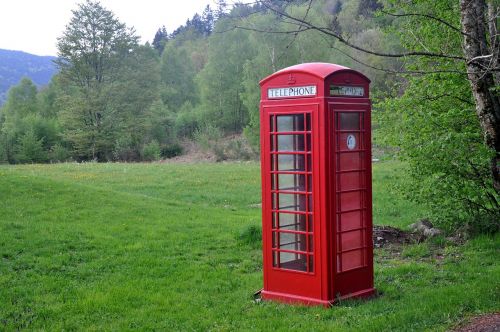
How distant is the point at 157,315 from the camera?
635 centimetres

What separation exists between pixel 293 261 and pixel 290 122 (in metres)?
1.66

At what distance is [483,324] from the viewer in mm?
5219

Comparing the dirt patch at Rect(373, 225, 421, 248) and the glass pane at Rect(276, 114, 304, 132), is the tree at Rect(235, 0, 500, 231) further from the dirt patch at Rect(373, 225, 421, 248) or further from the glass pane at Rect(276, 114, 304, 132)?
the glass pane at Rect(276, 114, 304, 132)

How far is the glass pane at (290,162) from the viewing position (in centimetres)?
657

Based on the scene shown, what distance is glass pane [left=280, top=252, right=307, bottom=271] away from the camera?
262 inches

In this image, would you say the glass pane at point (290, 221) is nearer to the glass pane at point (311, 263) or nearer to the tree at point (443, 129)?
the glass pane at point (311, 263)

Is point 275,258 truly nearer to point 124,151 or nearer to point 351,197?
point 351,197

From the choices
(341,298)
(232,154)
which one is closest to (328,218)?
(341,298)

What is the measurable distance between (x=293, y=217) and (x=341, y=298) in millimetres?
1085

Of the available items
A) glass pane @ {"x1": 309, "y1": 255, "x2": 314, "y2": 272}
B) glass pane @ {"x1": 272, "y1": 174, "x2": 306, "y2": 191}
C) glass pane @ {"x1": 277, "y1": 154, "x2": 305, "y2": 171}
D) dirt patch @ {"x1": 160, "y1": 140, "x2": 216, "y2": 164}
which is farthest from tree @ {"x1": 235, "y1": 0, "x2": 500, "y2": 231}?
dirt patch @ {"x1": 160, "y1": 140, "x2": 216, "y2": 164}

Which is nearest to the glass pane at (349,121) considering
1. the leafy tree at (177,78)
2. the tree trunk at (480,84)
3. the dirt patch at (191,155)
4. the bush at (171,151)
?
the tree trunk at (480,84)

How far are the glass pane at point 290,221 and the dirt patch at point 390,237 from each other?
3.78 metres

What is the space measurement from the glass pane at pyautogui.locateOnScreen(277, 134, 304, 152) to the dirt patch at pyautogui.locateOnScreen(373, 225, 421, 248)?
421 centimetres

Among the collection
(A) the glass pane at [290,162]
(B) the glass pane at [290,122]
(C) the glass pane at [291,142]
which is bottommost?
(A) the glass pane at [290,162]
